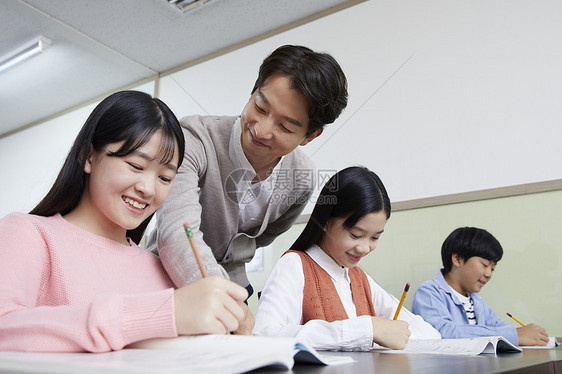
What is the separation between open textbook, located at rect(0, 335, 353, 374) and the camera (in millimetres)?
250

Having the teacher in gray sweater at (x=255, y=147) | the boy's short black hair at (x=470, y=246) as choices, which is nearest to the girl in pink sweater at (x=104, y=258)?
the teacher in gray sweater at (x=255, y=147)

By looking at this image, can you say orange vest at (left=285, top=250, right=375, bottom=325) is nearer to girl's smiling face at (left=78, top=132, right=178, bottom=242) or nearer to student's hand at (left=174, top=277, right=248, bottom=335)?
girl's smiling face at (left=78, top=132, right=178, bottom=242)

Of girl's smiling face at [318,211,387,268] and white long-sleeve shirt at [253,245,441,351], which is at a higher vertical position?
girl's smiling face at [318,211,387,268]

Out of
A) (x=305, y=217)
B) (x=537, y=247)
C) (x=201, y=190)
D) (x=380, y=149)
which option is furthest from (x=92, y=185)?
(x=537, y=247)

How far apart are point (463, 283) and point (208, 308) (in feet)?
4.33

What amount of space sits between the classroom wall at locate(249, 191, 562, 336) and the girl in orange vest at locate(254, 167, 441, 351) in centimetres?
40

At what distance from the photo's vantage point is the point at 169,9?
76.5 inches

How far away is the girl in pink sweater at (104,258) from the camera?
412 millimetres

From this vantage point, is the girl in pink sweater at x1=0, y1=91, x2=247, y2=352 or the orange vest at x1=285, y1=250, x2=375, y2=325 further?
the orange vest at x1=285, y1=250, x2=375, y2=325

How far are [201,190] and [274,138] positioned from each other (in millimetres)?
174

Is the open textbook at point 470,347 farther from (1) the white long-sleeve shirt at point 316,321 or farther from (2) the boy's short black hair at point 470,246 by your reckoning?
(2) the boy's short black hair at point 470,246

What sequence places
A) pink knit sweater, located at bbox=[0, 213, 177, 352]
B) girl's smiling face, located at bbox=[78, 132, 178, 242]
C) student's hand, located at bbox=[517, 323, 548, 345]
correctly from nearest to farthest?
pink knit sweater, located at bbox=[0, 213, 177, 352] → girl's smiling face, located at bbox=[78, 132, 178, 242] → student's hand, located at bbox=[517, 323, 548, 345]

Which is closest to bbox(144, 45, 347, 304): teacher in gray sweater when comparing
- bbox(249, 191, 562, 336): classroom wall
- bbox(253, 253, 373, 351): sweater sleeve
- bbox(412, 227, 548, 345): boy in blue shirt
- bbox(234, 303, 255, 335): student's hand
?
bbox(253, 253, 373, 351): sweater sleeve

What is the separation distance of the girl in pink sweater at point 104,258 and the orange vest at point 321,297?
0.35 metres
